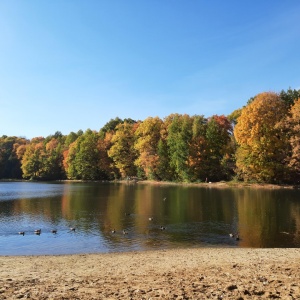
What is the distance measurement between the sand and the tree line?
170 ft

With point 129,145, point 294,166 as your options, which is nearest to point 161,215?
point 294,166

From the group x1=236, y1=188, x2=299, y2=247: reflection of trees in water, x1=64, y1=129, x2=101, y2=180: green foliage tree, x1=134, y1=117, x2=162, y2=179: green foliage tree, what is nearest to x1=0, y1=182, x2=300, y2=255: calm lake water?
x1=236, y1=188, x2=299, y2=247: reflection of trees in water

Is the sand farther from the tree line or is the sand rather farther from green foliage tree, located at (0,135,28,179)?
green foliage tree, located at (0,135,28,179)

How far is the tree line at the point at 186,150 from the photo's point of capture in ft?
222

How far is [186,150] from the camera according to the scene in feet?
283

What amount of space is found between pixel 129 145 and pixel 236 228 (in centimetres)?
8383

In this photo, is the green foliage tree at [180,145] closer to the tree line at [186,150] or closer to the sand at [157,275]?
the tree line at [186,150]

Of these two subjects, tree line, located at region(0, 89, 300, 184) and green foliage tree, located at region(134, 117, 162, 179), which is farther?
green foliage tree, located at region(134, 117, 162, 179)

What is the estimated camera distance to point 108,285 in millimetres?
11344

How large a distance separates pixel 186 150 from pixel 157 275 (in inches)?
2911

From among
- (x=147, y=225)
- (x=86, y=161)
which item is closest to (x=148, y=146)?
(x=86, y=161)

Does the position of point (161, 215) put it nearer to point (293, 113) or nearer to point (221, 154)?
point (293, 113)

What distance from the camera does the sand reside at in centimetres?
998

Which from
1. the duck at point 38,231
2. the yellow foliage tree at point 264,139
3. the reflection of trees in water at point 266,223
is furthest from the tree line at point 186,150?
the duck at point 38,231
